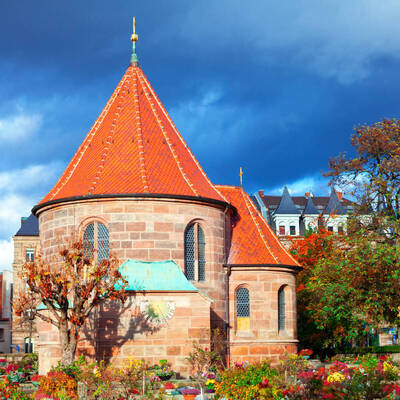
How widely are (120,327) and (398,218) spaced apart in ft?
46.2

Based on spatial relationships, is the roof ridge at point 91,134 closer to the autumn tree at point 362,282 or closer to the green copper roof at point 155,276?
the green copper roof at point 155,276

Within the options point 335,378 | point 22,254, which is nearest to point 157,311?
point 335,378

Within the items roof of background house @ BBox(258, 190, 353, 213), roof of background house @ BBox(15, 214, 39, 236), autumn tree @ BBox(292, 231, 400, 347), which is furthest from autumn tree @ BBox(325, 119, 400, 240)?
roof of background house @ BBox(258, 190, 353, 213)

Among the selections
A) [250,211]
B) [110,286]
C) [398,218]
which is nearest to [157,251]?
[110,286]

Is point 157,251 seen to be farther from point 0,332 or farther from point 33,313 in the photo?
point 0,332

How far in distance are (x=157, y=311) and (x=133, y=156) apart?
6661mm

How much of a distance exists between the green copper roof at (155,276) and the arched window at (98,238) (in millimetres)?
1137

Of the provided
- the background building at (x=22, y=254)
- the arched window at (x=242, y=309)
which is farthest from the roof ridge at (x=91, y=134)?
the background building at (x=22, y=254)

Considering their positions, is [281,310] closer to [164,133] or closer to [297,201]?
[164,133]

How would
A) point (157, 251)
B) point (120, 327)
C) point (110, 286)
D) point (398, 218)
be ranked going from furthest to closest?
point (398, 218) < point (157, 251) < point (120, 327) < point (110, 286)

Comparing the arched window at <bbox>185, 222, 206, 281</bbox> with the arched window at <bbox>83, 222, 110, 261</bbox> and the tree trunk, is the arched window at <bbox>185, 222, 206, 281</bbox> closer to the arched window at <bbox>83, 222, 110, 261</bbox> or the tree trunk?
the arched window at <bbox>83, 222, 110, 261</bbox>

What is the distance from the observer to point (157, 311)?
2325 cm

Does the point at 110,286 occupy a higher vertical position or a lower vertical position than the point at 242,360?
higher

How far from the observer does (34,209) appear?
2758 centimetres
